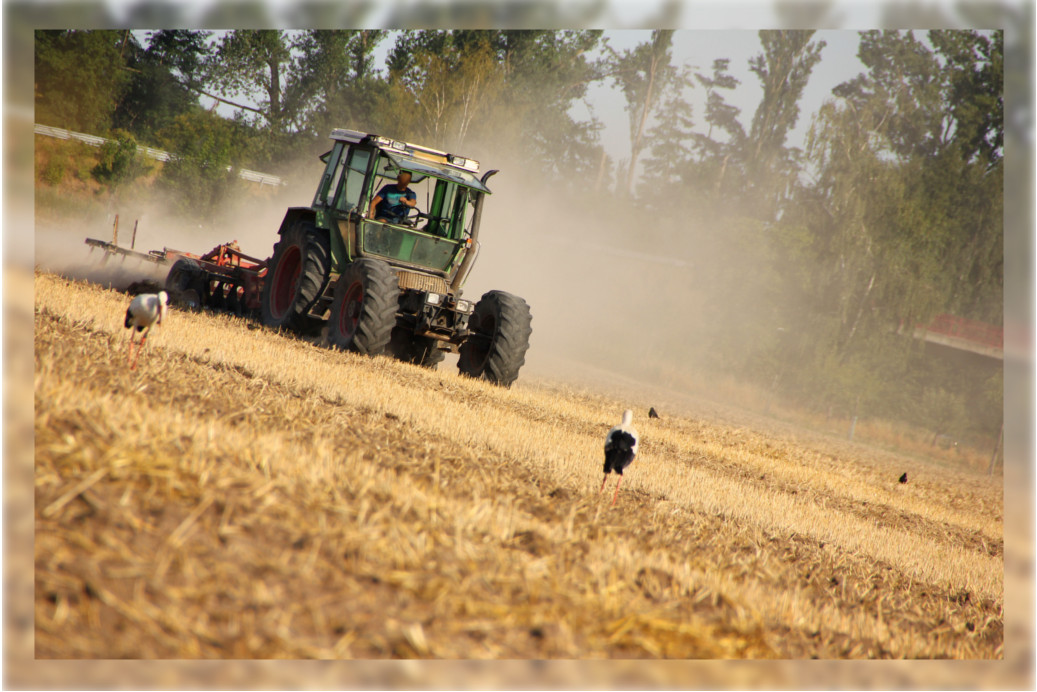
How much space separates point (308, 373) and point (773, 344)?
2762 cm

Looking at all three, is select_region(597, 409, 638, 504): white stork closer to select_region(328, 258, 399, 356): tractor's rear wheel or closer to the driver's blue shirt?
select_region(328, 258, 399, 356): tractor's rear wheel

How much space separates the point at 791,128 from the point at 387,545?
4434cm

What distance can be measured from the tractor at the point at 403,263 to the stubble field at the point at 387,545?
2711mm

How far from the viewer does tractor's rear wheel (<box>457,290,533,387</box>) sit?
11.4m

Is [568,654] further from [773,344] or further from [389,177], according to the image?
[773,344]

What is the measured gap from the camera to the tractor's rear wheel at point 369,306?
408 inches

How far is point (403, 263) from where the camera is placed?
11648mm

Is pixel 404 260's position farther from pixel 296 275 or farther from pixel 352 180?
pixel 296 275

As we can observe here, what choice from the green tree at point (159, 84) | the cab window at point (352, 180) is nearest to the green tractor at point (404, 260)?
the cab window at point (352, 180)

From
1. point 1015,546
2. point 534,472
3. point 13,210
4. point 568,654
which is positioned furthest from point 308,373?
point 1015,546

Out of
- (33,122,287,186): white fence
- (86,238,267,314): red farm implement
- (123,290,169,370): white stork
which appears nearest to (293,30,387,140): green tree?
(33,122,287,186): white fence

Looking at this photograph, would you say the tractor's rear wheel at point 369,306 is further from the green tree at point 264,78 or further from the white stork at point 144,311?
the green tree at point 264,78

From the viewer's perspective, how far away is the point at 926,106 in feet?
102

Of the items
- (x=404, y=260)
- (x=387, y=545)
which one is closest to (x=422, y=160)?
(x=404, y=260)
